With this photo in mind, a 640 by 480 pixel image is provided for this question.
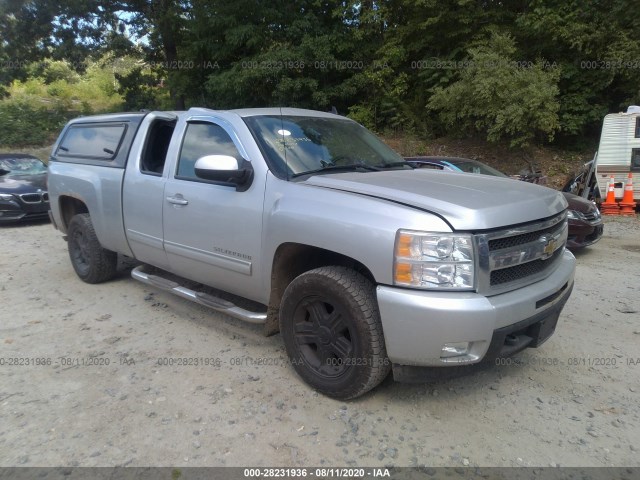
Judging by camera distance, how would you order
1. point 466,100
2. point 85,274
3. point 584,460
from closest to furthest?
point 584,460
point 85,274
point 466,100

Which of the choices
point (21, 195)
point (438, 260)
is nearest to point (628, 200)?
point (438, 260)

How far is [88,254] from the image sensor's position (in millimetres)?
5672

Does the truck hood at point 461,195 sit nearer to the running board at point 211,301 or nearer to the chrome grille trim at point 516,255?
the chrome grille trim at point 516,255

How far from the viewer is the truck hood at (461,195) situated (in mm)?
2803

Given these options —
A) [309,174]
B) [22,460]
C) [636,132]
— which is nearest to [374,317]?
[309,174]

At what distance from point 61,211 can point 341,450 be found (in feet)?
16.1

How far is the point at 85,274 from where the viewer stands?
5.84 m

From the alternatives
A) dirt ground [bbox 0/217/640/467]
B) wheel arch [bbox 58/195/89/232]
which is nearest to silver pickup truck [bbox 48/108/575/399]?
dirt ground [bbox 0/217/640/467]

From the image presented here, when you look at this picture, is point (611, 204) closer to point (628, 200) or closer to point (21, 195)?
point (628, 200)

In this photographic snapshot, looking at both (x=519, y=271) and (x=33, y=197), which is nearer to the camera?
(x=519, y=271)

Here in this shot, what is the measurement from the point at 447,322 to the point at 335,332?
30.7 inches

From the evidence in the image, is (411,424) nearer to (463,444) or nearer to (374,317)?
(463,444)

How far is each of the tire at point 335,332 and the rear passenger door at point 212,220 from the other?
490 millimetres

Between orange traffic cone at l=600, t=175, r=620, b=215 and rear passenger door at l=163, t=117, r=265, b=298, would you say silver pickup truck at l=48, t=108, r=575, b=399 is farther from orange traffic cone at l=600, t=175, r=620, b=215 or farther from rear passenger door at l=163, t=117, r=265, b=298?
orange traffic cone at l=600, t=175, r=620, b=215
